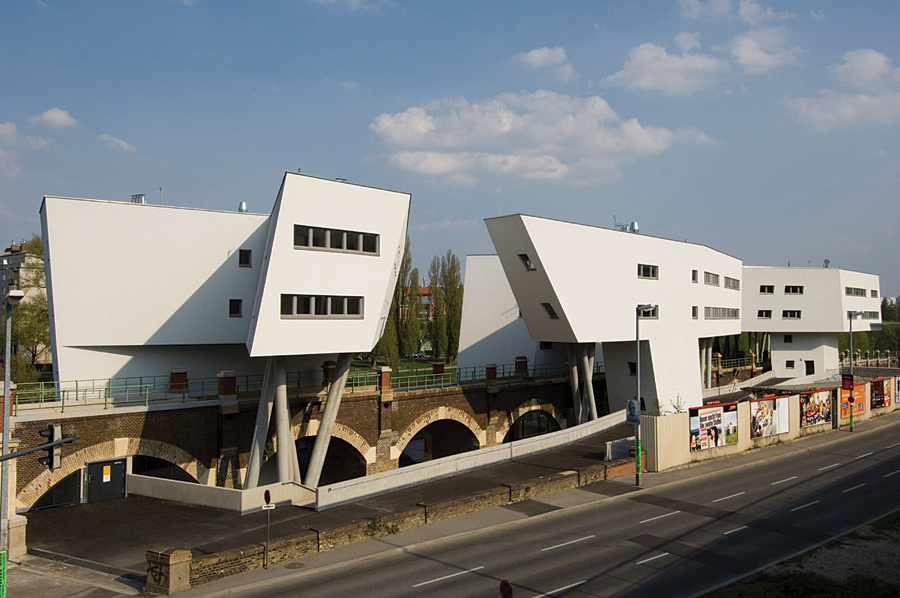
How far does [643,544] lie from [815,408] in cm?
2717

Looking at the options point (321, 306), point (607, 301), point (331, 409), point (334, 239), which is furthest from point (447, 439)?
point (334, 239)

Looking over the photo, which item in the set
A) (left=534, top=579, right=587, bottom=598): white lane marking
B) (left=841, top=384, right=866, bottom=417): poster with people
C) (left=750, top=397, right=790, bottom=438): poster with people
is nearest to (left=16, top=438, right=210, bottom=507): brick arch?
(left=534, top=579, right=587, bottom=598): white lane marking

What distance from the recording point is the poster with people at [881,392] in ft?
168

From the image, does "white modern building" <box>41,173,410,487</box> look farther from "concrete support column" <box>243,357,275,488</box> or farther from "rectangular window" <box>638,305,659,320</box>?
"rectangular window" <box>638,305,659,320</box>

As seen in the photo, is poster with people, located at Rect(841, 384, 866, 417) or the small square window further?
poster with people, located at Rect(841, 384, 866, 417)

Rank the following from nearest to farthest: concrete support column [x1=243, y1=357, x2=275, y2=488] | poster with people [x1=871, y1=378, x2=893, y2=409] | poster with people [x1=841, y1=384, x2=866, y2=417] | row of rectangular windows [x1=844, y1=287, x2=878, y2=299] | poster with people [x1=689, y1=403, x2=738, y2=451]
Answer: concrete support column [x1=243, y1=357, x2=275, y2=488]
poster with people [x1=689, y1=403, x2=738, y2=451]
poster with people [x1=841, y1=384, x2=866, y2=417]
poster with people [x1=871, y1=378, x2=893, y2=409]
row of rectangular windows [x1=844, y1=287, x2=878, y2=299]

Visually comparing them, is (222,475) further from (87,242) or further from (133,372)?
(87,242)

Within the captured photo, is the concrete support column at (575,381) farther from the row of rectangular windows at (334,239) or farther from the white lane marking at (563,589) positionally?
the white lane marking at (563,589)

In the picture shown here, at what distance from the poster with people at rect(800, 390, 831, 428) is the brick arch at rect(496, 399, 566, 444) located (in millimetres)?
14395

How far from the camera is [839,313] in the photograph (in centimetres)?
7194

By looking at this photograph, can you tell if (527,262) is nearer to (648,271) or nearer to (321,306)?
(648,271)

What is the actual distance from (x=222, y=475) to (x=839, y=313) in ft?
215

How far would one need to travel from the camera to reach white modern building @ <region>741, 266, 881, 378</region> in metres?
72.2

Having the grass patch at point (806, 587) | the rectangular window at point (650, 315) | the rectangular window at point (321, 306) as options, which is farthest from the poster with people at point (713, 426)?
the rectangular window at point (321, 306)
